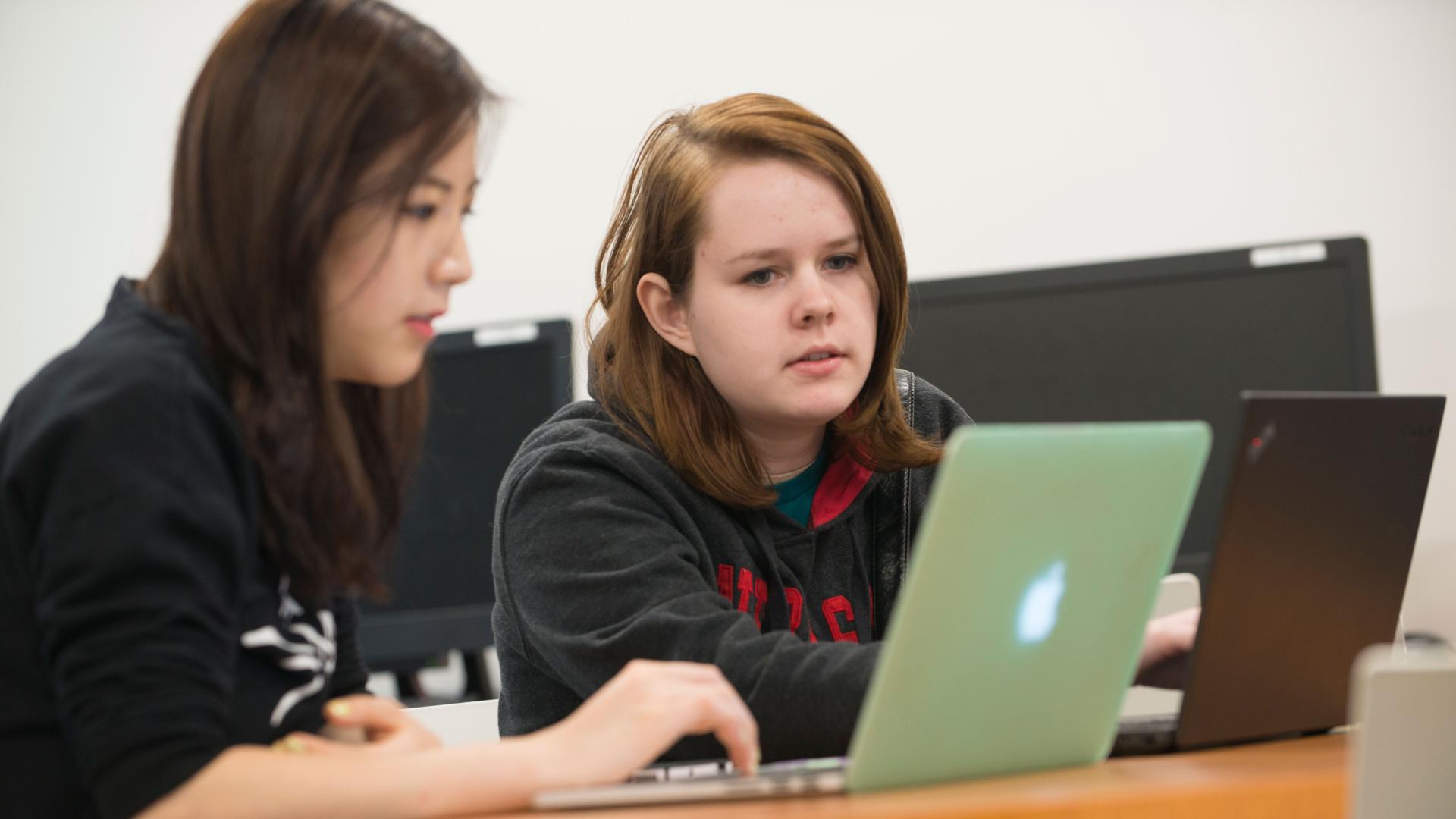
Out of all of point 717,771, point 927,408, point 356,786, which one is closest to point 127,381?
point 356,786

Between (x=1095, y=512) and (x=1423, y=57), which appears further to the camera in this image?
(x=1423, y=57)

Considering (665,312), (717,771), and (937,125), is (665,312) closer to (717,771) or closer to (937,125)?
(717,771)

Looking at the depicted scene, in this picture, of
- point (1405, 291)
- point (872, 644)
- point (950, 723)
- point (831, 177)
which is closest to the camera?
point (950, 723)

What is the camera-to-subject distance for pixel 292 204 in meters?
0.84

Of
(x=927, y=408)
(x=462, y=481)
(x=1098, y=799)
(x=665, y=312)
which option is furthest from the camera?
(x=462, y=481)

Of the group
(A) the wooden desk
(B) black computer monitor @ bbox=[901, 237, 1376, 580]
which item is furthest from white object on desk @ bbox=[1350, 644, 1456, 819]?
(B) black computer monitor @ bbox=[901, 237, 1376, 580]

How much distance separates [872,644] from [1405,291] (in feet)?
5.67

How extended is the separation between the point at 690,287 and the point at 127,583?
649mm

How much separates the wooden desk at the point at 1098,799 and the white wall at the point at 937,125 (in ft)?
5.12

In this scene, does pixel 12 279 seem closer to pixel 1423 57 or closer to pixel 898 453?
pixel 898 453

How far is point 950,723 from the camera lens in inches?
29.1

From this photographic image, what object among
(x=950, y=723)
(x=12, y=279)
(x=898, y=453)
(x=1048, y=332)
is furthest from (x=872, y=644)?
(x=12, y=279)

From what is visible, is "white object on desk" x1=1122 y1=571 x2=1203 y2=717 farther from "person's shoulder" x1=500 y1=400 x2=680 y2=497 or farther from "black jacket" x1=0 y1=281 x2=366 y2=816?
"black jacket" x1=0 y1=281 x2=366 y2=816

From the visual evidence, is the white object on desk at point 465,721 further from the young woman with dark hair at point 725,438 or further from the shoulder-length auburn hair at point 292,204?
the shoulder-length auburn hair at point 292,204
